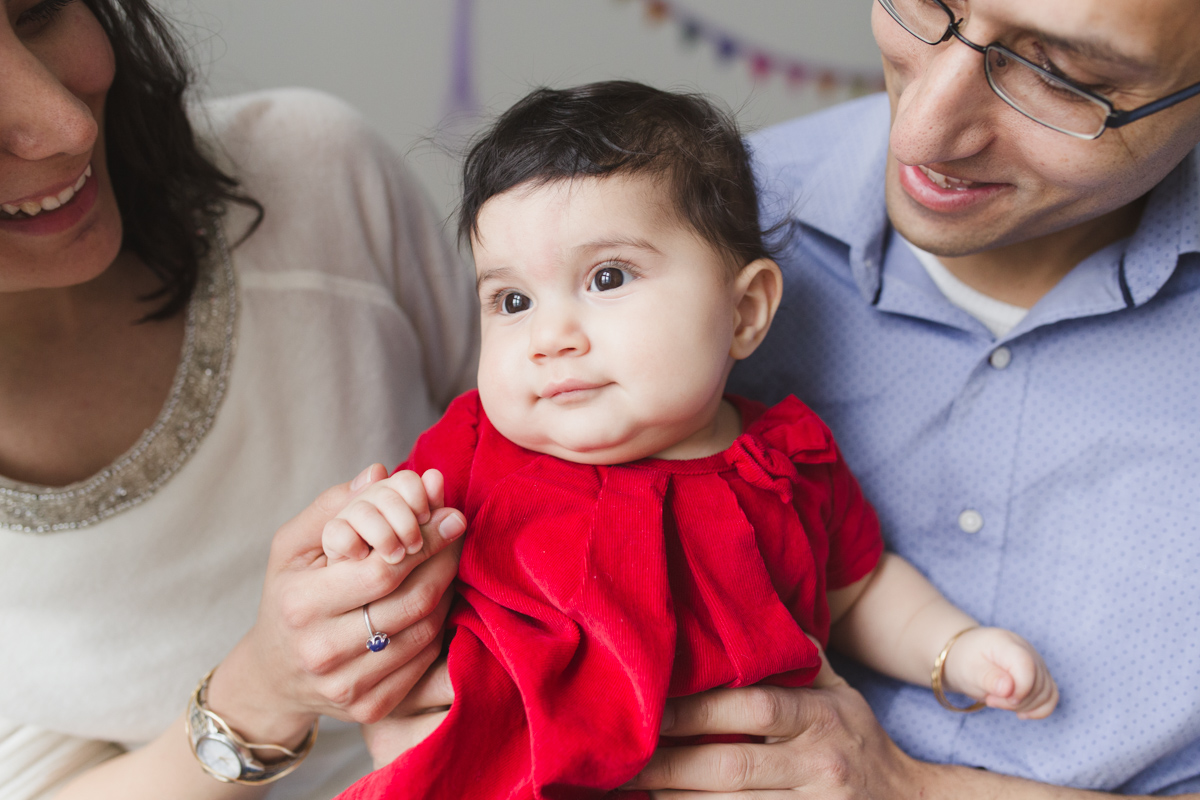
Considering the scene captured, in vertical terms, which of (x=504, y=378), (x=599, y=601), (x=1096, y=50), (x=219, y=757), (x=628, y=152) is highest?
(x=1096, y=50)

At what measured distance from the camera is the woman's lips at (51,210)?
1.07 meters

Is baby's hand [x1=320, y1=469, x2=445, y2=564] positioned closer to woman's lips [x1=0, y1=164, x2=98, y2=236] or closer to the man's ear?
the man's ear

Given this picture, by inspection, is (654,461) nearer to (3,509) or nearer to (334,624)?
(334,624)

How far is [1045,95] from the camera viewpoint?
1.03m

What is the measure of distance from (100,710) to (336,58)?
2.07 m

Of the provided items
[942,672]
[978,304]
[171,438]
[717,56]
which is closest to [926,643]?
[942,672]

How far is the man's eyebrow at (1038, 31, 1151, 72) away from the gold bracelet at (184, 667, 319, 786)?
124 centimetres

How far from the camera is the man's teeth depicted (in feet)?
3.79

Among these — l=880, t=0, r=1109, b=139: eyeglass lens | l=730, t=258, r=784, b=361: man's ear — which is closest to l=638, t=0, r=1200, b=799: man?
l=880, t=0, r=1109, b=139: eyeglass lens

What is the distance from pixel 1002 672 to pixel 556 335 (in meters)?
0.74

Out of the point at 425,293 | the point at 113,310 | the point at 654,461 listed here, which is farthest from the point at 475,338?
the point at 654,461

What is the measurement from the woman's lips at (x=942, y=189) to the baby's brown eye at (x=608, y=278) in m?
0.46

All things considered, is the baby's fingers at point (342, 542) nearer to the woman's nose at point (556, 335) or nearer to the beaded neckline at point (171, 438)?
the woman's nose at point (556, 335)

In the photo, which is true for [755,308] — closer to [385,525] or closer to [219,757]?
[385,525]
